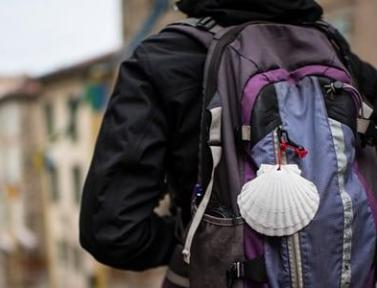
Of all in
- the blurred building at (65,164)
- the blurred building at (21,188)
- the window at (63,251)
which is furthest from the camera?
the blurred building at (21,188)

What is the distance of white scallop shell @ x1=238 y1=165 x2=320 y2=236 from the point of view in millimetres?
840

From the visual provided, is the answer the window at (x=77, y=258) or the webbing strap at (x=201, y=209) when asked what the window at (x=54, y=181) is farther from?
the webbing strap at (x=201, y=209)

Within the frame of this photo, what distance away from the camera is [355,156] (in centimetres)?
93

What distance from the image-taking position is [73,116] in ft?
46.8

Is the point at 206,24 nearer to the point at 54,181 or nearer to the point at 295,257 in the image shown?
the point at 295,257

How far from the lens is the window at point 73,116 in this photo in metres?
13.9

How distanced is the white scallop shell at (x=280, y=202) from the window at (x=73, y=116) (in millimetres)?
13186

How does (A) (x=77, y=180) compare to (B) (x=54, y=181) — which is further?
(B) (x=54, y=181)

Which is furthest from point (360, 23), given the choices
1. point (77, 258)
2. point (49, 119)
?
point (49, 119)

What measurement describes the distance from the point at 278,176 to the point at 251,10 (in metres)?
0.35

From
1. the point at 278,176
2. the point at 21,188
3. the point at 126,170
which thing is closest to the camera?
the point at 278,176

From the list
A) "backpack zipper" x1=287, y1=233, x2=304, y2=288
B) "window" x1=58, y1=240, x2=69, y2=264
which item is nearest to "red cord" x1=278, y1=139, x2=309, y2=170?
"backpack zipper" x1=287, y1=233, x2=304, y2=288

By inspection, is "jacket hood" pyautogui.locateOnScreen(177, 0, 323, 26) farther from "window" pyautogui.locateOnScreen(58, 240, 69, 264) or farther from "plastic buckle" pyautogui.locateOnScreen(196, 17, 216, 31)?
"window" pyautogui.locateOnScreen(58, 240, 69, 264)

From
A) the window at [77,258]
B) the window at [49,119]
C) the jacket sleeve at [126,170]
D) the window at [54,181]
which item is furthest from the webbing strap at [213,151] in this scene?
the window at [54,181]
